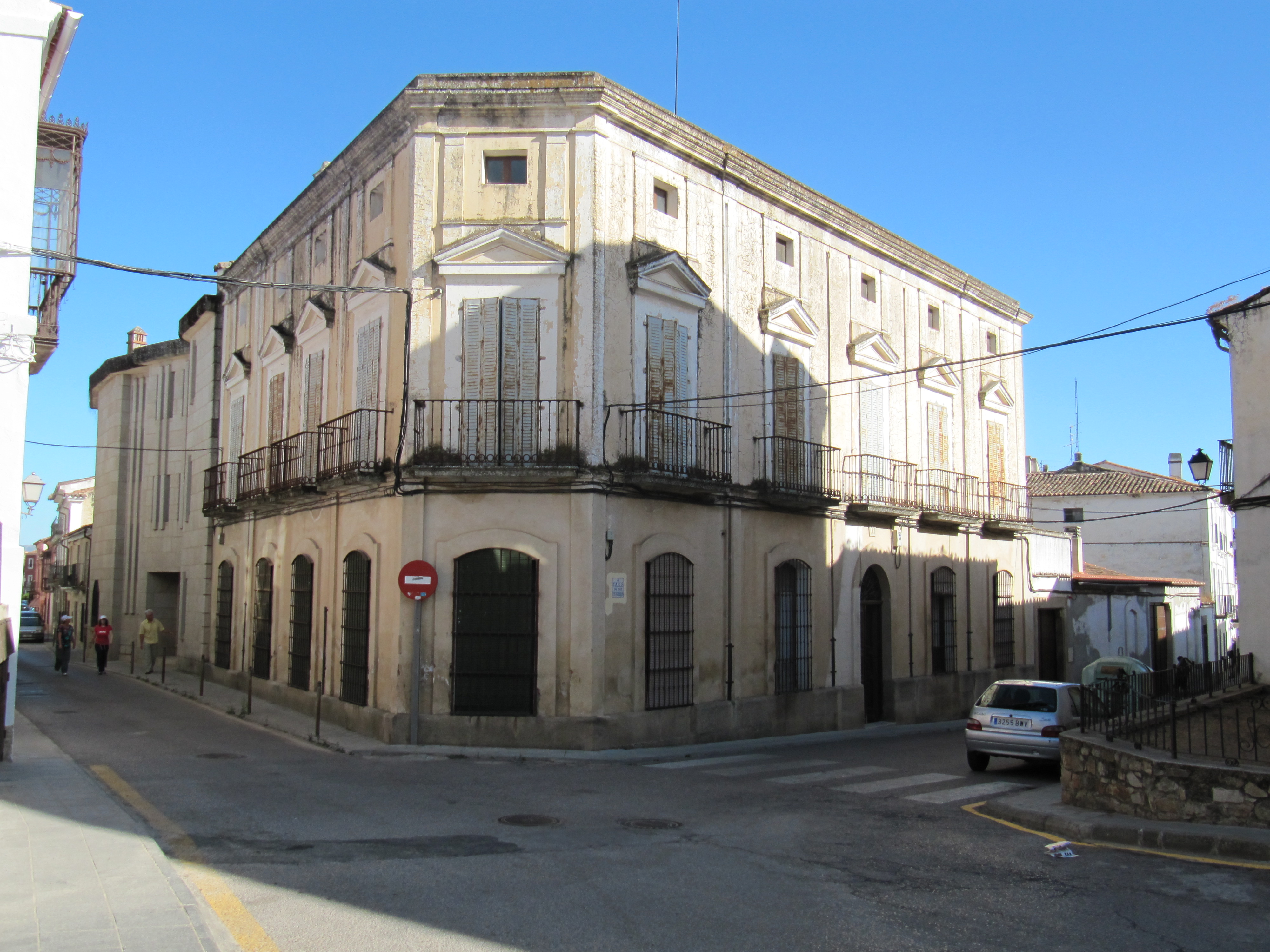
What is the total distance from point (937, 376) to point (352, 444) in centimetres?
1400

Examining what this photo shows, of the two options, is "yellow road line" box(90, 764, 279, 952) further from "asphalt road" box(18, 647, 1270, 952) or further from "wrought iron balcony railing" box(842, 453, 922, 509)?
"wrought iron balcony railing" box(842, 453, 922, 509)

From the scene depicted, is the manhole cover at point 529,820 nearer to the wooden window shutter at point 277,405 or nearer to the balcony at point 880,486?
the balcony at point 880,486

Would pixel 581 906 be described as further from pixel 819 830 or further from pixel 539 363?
pixel 539 363

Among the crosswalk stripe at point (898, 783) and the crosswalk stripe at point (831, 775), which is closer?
the crosswalk stripe at point (898, 783)

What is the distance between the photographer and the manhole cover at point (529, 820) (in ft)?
33.2

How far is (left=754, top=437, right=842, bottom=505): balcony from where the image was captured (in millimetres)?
19438

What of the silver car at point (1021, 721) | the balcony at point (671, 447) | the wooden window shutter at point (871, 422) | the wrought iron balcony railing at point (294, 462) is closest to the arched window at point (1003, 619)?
the wooden window shutter at point (871, 422)

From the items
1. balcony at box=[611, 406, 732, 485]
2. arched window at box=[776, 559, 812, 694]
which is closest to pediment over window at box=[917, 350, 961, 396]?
arched window at box=[776, 559, 812, 694]

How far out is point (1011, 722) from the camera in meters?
14.8

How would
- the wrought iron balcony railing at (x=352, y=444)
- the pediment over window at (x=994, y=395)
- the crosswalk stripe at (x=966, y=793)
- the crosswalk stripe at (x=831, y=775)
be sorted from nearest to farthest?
the crosswalk stripe at (x=966, y=793) → the crosswalk stripe at (x=831, y=775) → the wrought iron balcony railing at (x=352, y=444) → the pediment over window at (x=994, y=395)

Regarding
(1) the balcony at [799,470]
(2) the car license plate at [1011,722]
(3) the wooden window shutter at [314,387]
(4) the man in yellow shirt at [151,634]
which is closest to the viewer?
(2) the car license plate at [1011,722]

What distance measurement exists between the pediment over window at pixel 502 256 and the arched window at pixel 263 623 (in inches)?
369

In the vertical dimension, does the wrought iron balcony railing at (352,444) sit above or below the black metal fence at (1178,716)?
above

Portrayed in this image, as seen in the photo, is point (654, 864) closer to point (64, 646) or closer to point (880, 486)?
point (880, 486)
